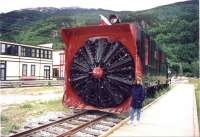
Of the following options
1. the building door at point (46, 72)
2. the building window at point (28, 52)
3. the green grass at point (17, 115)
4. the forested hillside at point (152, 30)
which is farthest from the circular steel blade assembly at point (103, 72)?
the forested hillside at point (152, 30)

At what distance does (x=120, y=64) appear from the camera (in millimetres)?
12742

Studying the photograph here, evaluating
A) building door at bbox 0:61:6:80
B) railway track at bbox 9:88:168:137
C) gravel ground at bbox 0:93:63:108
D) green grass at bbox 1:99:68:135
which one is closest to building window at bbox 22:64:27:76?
building door at bbox 0:61:6:80

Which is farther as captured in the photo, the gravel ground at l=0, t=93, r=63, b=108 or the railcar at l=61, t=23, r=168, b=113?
the gravel ground at l=0, t=93, r=63, b=108

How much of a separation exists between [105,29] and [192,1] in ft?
496

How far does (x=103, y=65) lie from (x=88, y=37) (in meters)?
1.26

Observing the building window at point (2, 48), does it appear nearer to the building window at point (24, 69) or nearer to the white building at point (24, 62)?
the white building at point (24, 62)

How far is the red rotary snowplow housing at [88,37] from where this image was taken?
12.3 metres

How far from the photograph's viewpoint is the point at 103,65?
1302cm

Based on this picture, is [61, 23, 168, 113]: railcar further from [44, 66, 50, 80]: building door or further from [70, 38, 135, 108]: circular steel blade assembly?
[44, 66, 50, 80]: building door

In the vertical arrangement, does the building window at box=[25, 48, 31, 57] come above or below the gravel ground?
above

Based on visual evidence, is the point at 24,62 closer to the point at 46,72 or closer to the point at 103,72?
the point at 46,72

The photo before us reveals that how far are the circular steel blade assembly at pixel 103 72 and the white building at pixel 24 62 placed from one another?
102 feet

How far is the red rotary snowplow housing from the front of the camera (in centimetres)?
1234

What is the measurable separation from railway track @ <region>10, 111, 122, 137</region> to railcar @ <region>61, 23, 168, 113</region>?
53 cm
